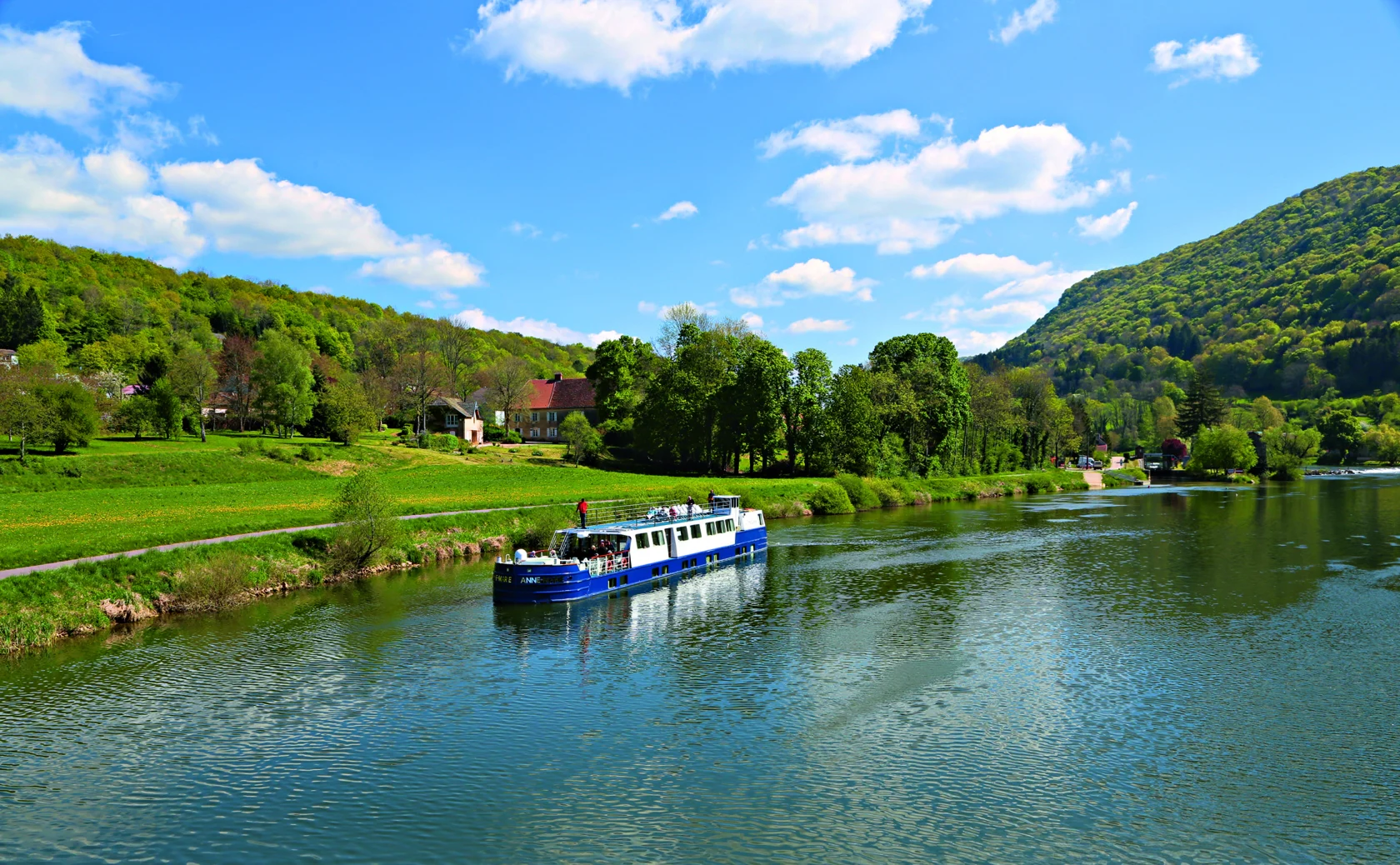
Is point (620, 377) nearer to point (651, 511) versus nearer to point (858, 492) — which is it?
point (858, 492)

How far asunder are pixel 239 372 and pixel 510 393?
139ft

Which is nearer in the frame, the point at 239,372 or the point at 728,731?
the point at 728,731

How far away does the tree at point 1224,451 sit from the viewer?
449ft

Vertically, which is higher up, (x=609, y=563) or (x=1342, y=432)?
(x=1342, y=432)

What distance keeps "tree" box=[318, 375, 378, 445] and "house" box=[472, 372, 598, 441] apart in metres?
50.8

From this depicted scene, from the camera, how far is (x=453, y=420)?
133 metres

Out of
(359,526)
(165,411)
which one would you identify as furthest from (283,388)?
(359,526)

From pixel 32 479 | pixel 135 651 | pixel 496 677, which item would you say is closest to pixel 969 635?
pixel 496 677

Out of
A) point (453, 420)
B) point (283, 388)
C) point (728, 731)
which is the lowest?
point (728, 731)

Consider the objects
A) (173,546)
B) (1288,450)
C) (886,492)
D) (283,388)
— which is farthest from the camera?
(1288,450)

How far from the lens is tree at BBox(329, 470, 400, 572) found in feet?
149

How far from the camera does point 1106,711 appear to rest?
958 inches

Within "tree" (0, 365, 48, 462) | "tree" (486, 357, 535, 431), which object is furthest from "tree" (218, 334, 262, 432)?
"tree" (486, 357, 535, 431)

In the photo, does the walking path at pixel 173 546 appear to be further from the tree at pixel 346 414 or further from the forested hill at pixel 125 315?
the forested hill at pixel 125 315
